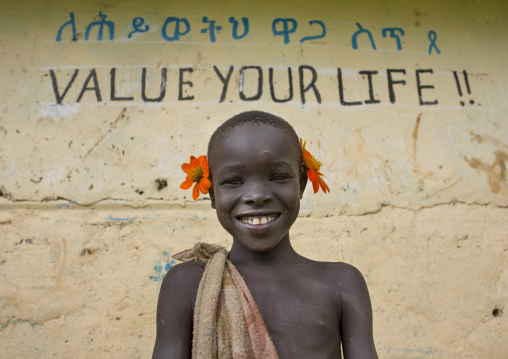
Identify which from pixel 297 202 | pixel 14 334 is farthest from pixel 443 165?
pixel 14 334

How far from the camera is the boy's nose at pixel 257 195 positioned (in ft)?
4.74

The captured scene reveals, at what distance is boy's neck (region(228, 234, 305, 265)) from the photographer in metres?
1.59

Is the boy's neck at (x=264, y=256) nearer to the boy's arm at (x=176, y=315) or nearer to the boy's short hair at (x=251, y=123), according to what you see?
the boy's arm at (x=176, y=315)

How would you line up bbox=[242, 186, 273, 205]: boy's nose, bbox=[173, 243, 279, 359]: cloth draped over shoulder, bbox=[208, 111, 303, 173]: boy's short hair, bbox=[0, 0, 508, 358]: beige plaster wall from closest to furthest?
1. bbox=[173, 243, 279, 359]: cloth draped over shoulder
2. bbox=[242, 186, 273, 205]: boy's nose
3. bbox=[208, 111, 303, 173]: boy's short hair
4. bbox=[0, 0, 508, 358]: beige plaster wall

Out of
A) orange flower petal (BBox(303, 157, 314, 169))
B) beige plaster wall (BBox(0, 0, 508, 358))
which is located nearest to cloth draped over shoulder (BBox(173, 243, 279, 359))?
orange flower petal (BBox(303, 157, 314, 169))

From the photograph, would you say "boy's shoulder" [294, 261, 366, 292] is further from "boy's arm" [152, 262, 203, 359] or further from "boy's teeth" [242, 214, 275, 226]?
"boy's arm" [152, 262, 203, 359]

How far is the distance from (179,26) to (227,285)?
7.02ft

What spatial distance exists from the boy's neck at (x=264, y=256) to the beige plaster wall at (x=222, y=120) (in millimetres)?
1137

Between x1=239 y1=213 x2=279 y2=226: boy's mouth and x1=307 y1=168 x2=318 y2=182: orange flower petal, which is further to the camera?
x1=307 y1=168 x2=318 y2=182: orange flower petal

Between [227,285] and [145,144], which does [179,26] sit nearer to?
[145,144]

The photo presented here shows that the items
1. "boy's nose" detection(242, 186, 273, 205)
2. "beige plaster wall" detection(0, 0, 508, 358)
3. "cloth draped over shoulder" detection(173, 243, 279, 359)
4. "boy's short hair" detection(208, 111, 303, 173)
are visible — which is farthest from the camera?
"beige plaster wall" detection(0, 0, 508, 358)

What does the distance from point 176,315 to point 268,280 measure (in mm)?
307

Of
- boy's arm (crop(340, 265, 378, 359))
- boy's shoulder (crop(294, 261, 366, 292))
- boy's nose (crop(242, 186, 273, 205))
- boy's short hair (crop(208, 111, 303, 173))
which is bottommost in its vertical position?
boy's arm (crop(340, 265, 378, 359))

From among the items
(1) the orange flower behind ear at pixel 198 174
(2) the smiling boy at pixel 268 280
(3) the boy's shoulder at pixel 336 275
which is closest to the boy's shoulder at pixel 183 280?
(2) the smiling boy at pixel 268 280
